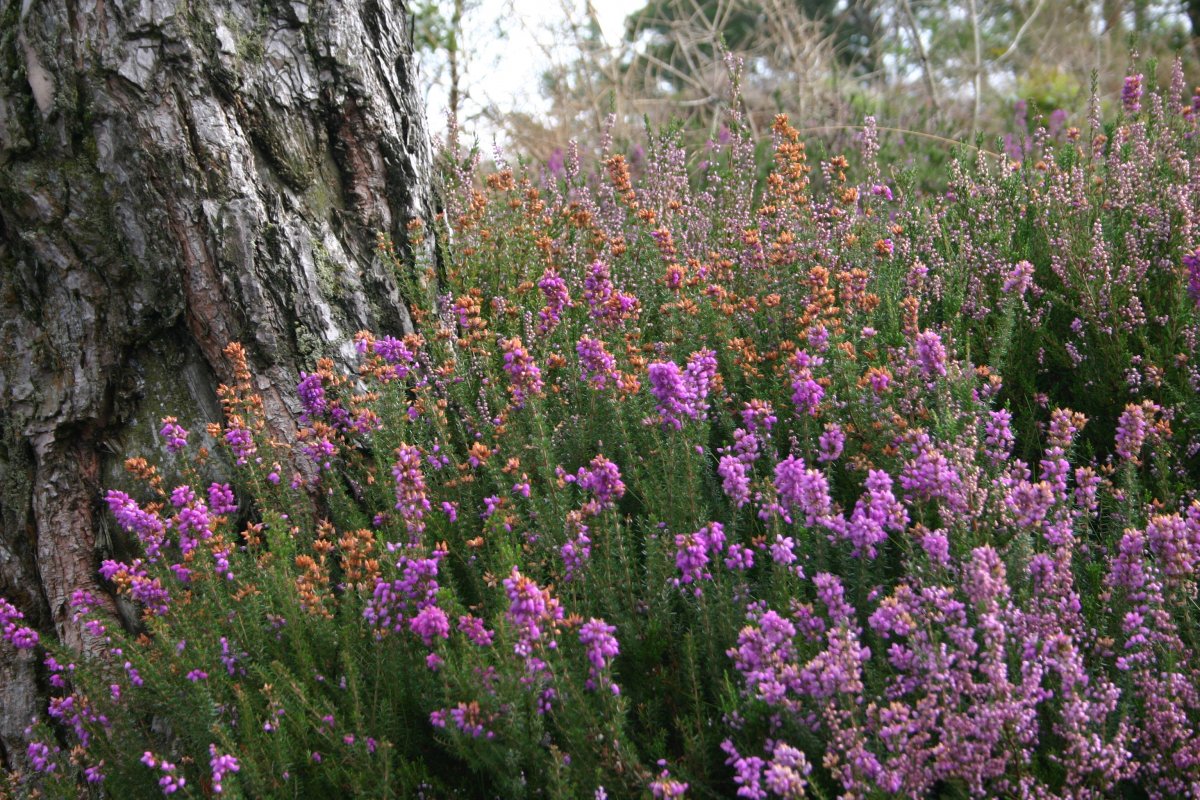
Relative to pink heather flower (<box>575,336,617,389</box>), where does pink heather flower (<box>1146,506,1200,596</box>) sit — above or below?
below

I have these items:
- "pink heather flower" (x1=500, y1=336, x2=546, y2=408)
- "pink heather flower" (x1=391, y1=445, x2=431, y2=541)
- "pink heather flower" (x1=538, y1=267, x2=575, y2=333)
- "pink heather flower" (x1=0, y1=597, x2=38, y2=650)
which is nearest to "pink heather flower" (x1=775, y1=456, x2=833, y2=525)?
"pink heather flower" (x1=500, y1=336, x2=546, y2=408)

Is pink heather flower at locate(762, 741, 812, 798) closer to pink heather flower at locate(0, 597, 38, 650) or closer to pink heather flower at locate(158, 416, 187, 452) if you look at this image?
pink heather flower at locate(158, 416, 187, 452)

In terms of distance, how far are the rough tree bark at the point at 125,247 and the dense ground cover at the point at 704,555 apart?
0.67 feet

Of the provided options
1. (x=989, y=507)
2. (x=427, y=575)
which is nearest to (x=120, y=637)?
(x=427, y=575)

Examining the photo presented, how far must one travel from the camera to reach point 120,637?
232 cm

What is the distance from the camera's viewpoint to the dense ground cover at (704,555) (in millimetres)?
1912

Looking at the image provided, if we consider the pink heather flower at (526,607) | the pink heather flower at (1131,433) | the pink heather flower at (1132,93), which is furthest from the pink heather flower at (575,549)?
the pink heather flower at (1132,93)

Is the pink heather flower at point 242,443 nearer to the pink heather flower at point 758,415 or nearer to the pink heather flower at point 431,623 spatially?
the pink heather flower at point 431,623

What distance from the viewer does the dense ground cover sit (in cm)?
191

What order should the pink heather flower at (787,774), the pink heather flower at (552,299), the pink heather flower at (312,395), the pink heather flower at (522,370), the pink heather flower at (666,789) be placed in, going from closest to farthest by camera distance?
the pink heather flower at (787,774)
the pink heather flower at (666,789)
the pink heather flower at (522,370)
the pink heather flower at (312,395)
the pink heather flower at (552,299)

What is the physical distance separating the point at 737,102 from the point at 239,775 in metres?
3.46

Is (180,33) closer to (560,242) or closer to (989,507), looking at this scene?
(560,242)

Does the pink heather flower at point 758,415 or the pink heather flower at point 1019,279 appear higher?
→ the pink heather flower at point 1019,279

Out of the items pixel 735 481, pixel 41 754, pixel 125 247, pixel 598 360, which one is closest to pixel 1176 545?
pixel 735 481
